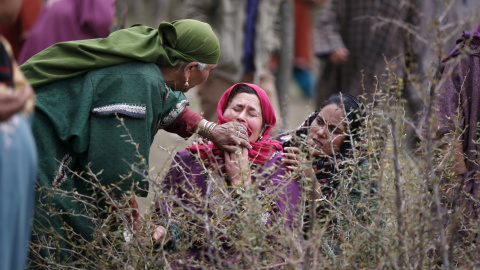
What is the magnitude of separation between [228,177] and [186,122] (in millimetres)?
372

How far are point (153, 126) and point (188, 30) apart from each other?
20.2 inches

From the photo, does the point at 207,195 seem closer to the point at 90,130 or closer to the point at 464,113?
the point at 90,130

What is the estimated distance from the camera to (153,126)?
3.36m

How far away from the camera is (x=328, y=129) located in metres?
3.58

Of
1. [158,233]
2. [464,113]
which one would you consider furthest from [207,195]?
[464,113]

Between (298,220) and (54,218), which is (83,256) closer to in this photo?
(54,218)

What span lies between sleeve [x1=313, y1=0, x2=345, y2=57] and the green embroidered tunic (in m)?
3.18

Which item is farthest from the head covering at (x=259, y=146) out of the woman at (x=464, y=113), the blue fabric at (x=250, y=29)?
the blue fabric at (x=250, y=29)

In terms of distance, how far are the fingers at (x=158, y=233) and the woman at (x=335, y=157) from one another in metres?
0.67

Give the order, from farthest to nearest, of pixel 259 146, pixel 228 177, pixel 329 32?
pixel 329 32
pixel 259 146
pixel 228 177

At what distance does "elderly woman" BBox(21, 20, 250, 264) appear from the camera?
316 cm

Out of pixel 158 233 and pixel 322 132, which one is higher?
pixel 322 132

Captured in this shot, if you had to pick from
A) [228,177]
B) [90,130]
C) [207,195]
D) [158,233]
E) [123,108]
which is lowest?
[158,233]

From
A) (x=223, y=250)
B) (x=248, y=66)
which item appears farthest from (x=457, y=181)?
(x=248, y=66)
